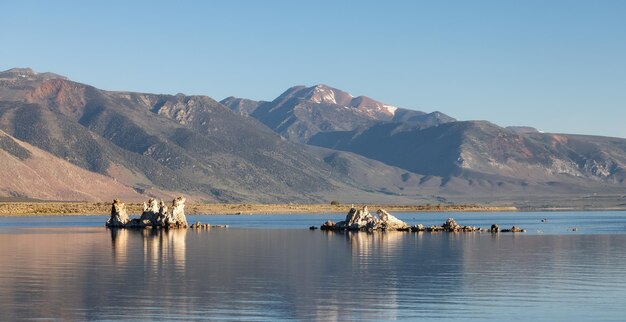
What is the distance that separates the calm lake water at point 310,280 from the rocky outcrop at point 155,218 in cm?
4159

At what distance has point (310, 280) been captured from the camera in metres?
66.9

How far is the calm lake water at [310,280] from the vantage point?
5153 cm

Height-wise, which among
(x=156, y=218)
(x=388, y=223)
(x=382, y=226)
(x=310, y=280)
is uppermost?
(x=156, y=218)

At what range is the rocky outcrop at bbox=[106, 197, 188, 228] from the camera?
153 m

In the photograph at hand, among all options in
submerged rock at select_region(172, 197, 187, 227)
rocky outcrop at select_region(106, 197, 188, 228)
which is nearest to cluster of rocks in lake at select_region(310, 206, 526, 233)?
submerged rock at select_region(172, 197, 187, 227)

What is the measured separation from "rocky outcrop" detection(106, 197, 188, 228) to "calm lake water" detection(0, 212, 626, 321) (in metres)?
41.6

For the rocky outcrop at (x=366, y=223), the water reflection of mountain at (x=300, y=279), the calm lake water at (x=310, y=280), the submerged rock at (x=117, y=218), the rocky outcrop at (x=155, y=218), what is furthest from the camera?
the submerged rock at (x=117, y=218)

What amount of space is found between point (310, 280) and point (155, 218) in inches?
3564

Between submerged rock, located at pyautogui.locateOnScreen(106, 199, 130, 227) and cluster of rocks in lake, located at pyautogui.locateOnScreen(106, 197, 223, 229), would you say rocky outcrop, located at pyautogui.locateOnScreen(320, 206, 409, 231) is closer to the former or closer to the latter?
cluster of rocks in lake, located at pyautogui.locateOnScreen(106, 197, 223, 229)

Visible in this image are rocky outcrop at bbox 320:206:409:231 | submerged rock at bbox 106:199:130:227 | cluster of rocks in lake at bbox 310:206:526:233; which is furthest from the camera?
submerged rock at bbox 106:199:130:227

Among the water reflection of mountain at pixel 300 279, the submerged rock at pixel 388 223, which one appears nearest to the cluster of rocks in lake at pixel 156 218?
the submerged rock at pixel 388 223

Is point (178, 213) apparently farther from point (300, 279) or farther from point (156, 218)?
point (300, 279)

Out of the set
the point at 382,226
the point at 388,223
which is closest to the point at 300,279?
the point at 382,226

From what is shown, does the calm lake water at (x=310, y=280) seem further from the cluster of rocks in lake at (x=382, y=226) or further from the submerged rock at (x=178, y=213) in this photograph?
the submerged rock at (x=178, y=213)
